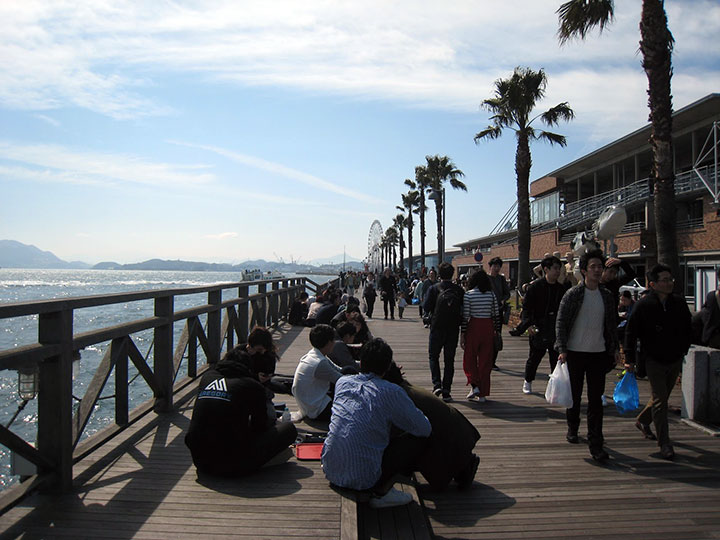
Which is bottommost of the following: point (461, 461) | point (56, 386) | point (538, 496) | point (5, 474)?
point (5, 474)

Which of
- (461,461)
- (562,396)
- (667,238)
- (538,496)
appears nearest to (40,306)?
(461,461)

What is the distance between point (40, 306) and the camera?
3.36m

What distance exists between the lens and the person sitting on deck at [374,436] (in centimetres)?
355

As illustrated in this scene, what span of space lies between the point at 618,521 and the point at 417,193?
60402mm

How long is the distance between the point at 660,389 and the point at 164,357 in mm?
4553

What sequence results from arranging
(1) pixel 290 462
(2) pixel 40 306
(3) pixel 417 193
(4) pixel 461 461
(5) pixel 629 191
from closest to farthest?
(2) pixel 40 306, (4) pixel 461 461, (1) pixel 290 462, (5) pixel 629 191, (3) pixel 417 193

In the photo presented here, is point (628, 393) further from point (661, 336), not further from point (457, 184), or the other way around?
point (457, 184)

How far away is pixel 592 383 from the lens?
15.7ft

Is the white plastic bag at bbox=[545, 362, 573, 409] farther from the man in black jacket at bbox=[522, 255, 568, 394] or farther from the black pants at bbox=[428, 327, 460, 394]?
the black pants at bbox=[428, 327, 460, 394]

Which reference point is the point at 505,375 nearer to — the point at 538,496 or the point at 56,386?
the point at 538,496

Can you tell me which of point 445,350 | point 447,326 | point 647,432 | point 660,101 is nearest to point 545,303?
point 447,326

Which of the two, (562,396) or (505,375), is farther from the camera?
(505,375)

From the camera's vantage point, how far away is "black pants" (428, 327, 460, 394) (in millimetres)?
6809

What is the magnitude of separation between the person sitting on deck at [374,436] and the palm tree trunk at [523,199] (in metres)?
18.5
